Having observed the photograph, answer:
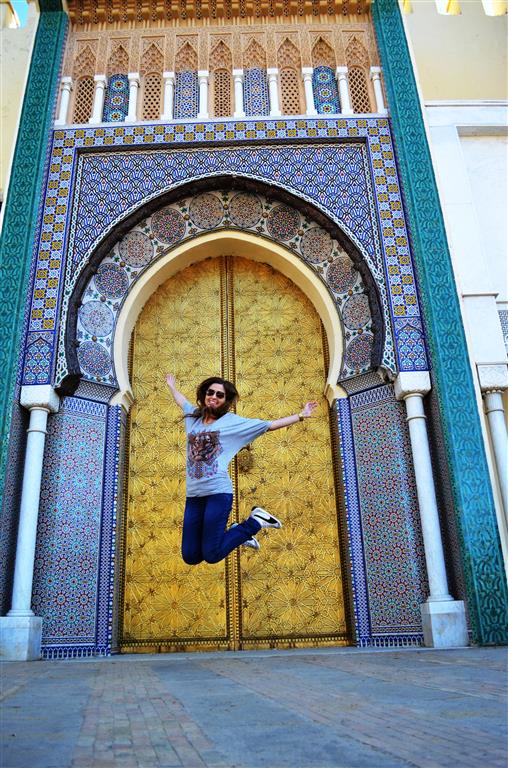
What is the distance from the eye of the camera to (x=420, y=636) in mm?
3947

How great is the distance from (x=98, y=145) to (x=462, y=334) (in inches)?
123

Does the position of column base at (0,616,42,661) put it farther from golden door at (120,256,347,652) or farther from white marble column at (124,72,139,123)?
white marble column at (124,72,139,123)

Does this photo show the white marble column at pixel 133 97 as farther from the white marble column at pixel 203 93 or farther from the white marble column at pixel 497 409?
the white marble column at pixel 497 409

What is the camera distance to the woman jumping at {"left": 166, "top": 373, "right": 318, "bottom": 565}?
9.69 ft

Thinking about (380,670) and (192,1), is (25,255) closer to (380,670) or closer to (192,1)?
(192,1)

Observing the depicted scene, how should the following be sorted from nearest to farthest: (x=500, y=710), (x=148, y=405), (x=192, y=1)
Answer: (x=500, y=710), (x=148, y=405), (x=192, y=1)

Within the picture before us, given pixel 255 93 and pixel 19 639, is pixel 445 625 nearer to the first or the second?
pixel 19 639

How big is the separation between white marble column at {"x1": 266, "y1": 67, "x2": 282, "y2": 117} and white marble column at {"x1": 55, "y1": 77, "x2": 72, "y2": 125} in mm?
1645

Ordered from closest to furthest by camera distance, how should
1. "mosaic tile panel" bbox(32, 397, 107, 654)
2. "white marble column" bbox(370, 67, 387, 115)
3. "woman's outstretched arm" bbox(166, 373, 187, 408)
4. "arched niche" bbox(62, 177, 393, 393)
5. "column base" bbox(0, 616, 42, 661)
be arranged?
"woman's outstretched arm" bbox(166, 373, 187, 408) < "column base" bbox(0, 616, 42, 661) < "mosaic tile panel" bbox(32, 397, 107, 654) < "arched niche" bbox(62, 177, 393, 393) < "white marble column" bbox(370, 67, 387, 115)

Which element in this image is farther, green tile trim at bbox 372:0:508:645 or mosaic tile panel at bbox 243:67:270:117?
mosaic tile panel at bbox 243:67:270:117

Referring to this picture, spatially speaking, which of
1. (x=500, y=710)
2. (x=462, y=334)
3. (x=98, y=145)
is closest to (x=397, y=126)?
(x=462, y=334)

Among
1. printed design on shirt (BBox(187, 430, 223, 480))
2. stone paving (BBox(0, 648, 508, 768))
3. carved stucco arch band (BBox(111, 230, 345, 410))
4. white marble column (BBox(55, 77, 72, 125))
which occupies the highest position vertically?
white marble column (BBox(55, 77, 72, 125))

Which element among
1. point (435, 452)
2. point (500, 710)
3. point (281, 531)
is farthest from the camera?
point (281, 531)

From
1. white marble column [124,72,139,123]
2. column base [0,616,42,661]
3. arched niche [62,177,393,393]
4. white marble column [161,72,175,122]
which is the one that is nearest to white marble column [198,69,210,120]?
white marble column [161,72,175,122]
